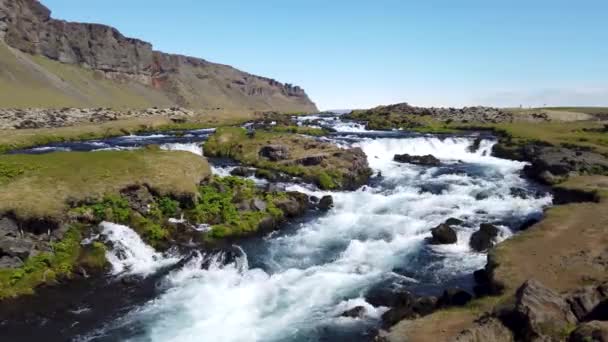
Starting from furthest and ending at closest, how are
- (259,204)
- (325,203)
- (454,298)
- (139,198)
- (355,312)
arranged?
(325,203)
(259,204)
(139,198)
(355,312)
(454,298)

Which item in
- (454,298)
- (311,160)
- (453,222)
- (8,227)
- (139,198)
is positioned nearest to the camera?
(454,298)

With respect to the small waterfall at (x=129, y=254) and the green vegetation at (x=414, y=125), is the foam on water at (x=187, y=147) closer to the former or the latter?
the small waterfall at (x=129, y=254)

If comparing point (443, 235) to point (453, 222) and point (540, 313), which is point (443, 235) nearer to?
point (453, 222)

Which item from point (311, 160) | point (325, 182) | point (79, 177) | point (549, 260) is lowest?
point (549, 260)

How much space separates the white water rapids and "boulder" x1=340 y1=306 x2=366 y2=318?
36cm

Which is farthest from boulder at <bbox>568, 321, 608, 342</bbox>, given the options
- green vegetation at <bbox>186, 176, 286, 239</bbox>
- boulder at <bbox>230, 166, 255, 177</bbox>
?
boulder at <bbox>230, 166, 255, 177</bbox>

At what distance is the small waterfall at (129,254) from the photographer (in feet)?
107

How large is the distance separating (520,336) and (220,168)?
44.8m

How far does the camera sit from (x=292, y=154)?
6544 cm

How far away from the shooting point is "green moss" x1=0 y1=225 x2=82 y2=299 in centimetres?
2864

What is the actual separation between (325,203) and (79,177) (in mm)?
22295

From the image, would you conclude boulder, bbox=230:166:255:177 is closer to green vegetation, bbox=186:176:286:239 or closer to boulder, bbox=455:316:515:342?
green vegetation, bbox=186:176:286:239

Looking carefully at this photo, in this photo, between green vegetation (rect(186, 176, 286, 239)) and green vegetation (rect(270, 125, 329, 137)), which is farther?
green vegetation (rect(270, 125, 329, 137))

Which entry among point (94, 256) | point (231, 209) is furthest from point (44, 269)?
point (231, 209)
